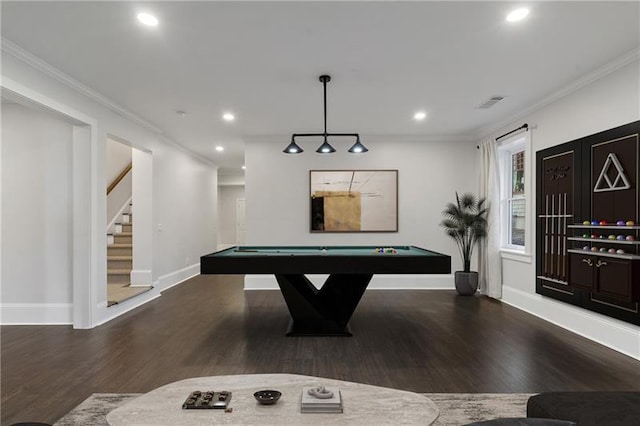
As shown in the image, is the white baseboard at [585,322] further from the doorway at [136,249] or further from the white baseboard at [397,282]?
the doorway at [136,249]

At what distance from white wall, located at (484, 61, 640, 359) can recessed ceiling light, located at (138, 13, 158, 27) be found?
417cm

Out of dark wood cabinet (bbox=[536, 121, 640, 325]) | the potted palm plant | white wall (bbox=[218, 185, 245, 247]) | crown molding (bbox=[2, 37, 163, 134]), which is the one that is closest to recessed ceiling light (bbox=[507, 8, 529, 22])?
dark wood cabinet (bbox=[536, 121, 640, 325])

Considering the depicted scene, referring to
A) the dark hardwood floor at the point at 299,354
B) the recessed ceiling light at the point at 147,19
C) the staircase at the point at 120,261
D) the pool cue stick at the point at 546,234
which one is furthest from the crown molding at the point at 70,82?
the pool cue stick at the point at 546,234

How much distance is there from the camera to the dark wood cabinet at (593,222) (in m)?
3.52

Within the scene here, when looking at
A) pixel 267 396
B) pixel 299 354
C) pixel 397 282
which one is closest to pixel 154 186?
pixel 299 354

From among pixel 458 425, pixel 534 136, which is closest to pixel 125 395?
pixel 458 425

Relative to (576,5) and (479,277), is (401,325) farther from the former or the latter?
(576,5)

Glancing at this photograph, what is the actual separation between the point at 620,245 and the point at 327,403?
3516mm

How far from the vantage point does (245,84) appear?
4.25m

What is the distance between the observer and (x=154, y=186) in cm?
643

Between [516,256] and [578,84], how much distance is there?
246cm

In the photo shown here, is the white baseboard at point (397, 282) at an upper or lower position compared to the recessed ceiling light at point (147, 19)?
lower

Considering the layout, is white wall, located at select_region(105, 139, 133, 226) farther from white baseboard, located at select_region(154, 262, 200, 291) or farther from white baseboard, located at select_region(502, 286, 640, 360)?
white baseboard, located at select_region(502, 286, 640, 360)

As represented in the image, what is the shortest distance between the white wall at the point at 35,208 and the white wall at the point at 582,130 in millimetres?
5858
